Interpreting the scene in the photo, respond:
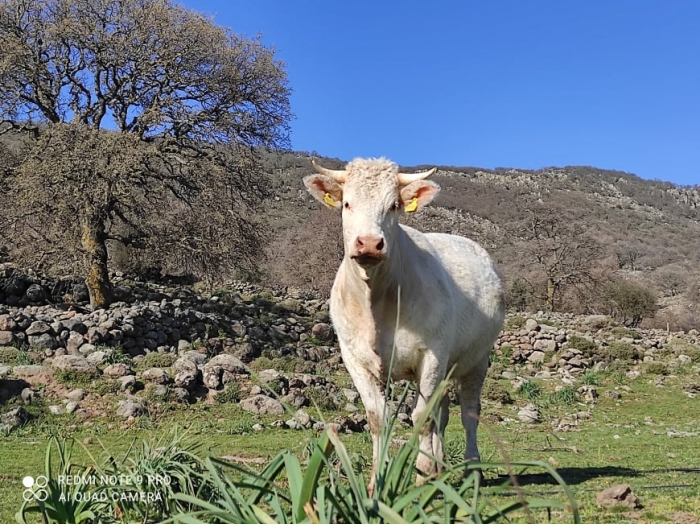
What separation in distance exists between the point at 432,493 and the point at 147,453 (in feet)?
7.60

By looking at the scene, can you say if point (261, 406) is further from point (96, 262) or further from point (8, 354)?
point (96, 262)

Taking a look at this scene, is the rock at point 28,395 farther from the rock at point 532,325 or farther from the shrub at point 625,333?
the shrub at point 625,333

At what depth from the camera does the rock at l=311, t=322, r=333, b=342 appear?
2217 cm

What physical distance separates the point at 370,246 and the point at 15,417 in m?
9.55

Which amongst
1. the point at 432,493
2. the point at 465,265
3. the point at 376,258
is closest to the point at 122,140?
the point at 465,265

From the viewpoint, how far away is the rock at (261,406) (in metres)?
13.5

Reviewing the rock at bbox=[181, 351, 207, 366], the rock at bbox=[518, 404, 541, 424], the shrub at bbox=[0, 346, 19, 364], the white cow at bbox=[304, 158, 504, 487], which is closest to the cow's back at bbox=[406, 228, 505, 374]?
the white cow at bbox=[304, 158, 504, 487]

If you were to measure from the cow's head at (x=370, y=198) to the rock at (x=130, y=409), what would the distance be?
340 inches

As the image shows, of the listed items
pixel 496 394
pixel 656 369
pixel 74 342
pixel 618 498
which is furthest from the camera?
pixel 656 369

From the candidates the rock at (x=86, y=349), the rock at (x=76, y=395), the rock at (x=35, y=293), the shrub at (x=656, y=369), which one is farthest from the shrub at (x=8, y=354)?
the shrub at (x=656, y=369)

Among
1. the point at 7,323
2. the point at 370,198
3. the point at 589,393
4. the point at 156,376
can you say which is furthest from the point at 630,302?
the point at 370,198

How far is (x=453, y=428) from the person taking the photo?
13.2 meters

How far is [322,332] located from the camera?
73.0 feet

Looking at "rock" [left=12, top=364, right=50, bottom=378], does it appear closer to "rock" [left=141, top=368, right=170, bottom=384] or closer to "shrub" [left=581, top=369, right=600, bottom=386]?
"rock" [left=141, top=368, right=170, bottom=384]
